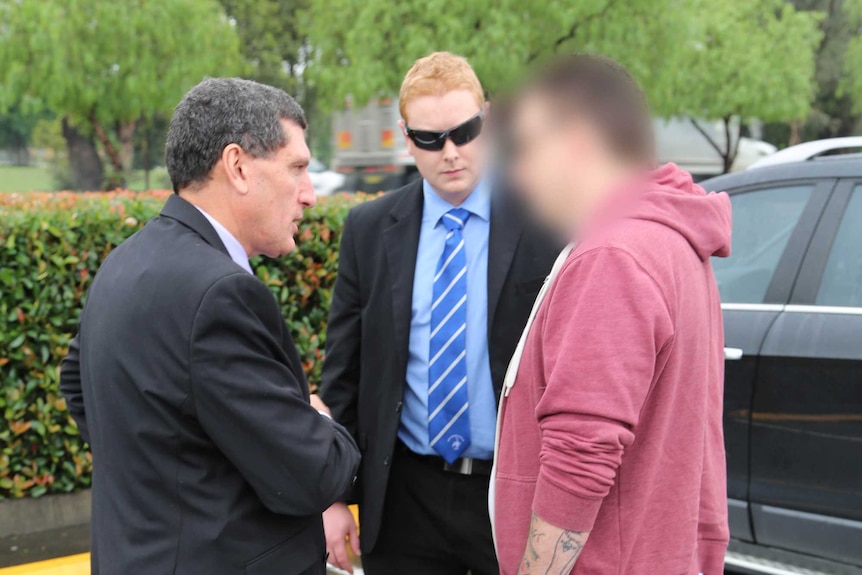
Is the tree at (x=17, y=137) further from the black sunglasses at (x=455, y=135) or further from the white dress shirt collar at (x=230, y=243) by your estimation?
the white dress shirt collar at (x=230, y=243)

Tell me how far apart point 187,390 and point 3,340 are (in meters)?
2.94

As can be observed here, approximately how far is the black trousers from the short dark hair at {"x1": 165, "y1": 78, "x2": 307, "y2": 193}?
1.01 meters

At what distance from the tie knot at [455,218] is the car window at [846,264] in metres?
1.61

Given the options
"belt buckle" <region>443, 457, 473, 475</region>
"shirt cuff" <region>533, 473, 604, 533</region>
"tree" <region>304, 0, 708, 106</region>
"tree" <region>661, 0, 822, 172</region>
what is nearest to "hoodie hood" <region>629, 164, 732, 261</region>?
"shirt cuff" <region>533, 473, 604, 533</region>

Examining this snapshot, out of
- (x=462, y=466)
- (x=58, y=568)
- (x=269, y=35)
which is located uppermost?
(x=269, y=35)

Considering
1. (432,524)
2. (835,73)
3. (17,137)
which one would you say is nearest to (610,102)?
(432,524)

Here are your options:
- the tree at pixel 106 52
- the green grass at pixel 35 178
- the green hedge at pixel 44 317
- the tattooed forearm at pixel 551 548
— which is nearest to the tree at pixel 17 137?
the green grass at pixel 35 178

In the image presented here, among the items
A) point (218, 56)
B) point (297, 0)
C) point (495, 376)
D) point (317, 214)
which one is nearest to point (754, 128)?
point (297, 0)

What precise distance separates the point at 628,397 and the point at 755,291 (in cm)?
227

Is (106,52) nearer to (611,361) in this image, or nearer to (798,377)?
(798,377)

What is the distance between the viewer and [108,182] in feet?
74.5

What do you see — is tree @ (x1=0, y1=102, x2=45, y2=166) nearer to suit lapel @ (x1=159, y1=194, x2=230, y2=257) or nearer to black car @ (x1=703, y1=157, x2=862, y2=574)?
black car @ (x1=703, y1=157, x2=862, y2=574)

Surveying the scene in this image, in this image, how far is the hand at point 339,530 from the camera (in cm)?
246

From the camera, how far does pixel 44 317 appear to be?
420cm
